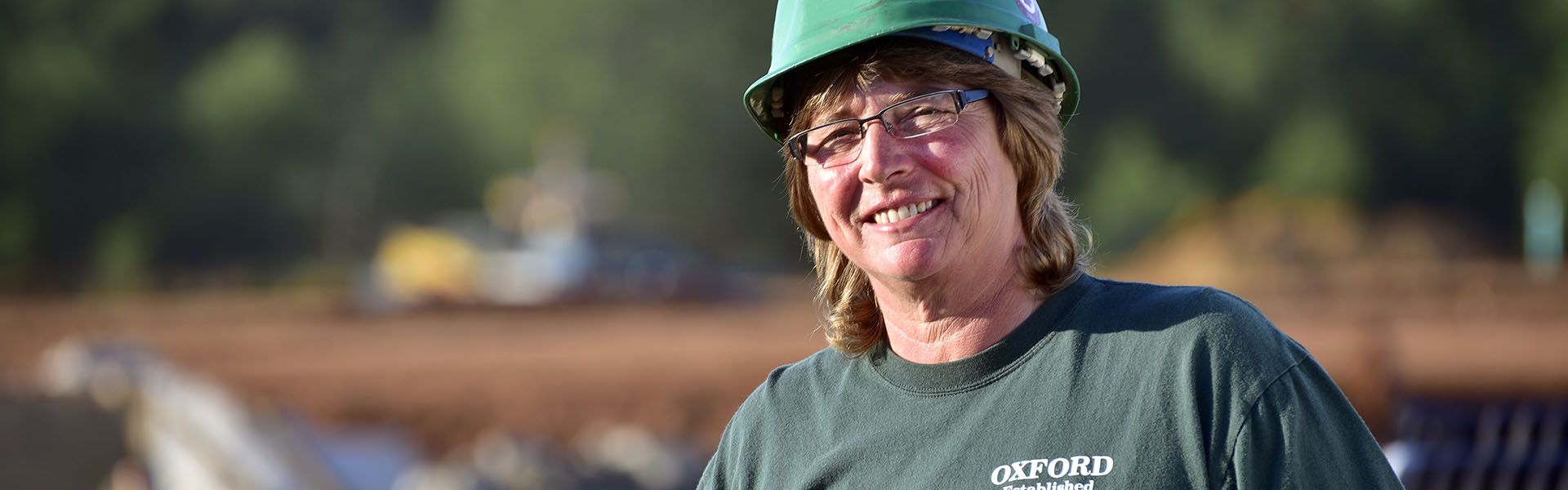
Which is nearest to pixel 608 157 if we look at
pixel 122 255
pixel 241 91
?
pixel 241 91

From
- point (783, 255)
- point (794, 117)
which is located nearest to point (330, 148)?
point (783, 255)

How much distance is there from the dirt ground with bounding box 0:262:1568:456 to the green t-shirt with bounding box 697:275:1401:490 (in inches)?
219

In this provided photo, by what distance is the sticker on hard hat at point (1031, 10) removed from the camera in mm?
1979

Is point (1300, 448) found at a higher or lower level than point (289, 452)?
lower

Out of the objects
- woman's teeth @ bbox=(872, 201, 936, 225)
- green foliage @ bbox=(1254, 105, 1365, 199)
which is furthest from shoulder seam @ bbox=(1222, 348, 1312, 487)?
green foliage @ bbox=(1254, 105, 1365, 199)

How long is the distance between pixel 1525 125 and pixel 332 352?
4052cm

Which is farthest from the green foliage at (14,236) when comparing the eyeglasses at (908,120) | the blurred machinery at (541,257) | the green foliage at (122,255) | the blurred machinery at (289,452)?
A: the eyeglasses at (908,120)

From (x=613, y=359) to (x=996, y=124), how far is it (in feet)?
38.2

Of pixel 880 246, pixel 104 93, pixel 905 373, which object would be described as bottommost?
pixel 905 373

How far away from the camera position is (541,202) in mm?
35094

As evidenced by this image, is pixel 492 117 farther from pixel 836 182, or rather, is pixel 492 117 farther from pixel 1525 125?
pixel 836 182

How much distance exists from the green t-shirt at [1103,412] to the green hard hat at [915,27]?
29cm

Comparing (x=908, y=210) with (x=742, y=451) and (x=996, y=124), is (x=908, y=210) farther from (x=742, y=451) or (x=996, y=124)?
(x=742, y=451)

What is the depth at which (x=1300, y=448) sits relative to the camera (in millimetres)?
1682
